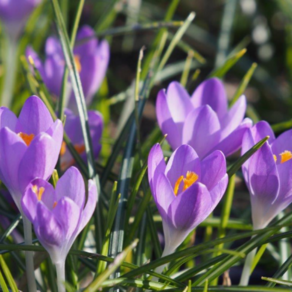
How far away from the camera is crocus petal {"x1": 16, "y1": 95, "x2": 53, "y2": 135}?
0.71 meters

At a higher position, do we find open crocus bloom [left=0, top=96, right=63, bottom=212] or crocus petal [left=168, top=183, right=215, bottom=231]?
open crocus bloom [left=0, top=96, right=63, bottom=212]

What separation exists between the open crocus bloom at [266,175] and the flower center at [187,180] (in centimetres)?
9

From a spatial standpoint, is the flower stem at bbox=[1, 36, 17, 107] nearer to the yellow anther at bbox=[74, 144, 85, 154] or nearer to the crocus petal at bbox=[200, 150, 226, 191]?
the yellow anther at bbox=[74, 144, 85, 154]

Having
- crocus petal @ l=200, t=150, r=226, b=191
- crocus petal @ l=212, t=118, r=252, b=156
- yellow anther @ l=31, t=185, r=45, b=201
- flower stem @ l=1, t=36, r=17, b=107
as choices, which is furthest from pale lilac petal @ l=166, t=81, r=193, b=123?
flower stem @ l=1, t=36, r=17, b=107

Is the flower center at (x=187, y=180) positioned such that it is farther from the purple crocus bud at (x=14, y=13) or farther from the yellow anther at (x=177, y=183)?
the purple crocus bud at (x=14, y=13)

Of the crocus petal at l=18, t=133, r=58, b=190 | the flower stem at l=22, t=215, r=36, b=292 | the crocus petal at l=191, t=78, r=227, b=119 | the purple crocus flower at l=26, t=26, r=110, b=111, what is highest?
the purple crocus flower at l=26, t=26, r=110, b=111

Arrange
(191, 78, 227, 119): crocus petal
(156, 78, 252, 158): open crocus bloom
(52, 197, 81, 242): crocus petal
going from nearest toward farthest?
(52, 197, 81, 242): crocus petal < (156, 78, 252, 158): open crocus bloom < (191, 78, 227, 119): crocus petal

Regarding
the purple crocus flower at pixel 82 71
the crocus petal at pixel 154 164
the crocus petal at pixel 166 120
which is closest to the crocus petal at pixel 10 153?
the crocus petal at pixel 154 164

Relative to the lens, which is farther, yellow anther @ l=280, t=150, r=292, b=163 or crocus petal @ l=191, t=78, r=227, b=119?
crocus petal @ l=191, t=78, r=227, b=119

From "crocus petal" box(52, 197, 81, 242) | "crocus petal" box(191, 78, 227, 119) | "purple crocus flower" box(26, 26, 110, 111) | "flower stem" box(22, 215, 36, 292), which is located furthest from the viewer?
"purple crocus flower" box(26, 26, 110, 111)

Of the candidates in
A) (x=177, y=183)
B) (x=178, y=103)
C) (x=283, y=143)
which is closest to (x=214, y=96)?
(x=178, y=103)

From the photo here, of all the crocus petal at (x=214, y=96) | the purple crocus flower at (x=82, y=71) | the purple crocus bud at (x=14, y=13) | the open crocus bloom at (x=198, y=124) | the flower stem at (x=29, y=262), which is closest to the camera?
the flower stem at (x=29, y=262)

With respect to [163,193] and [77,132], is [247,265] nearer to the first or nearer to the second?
[163,193]

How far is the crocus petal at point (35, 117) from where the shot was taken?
2.32 ft
